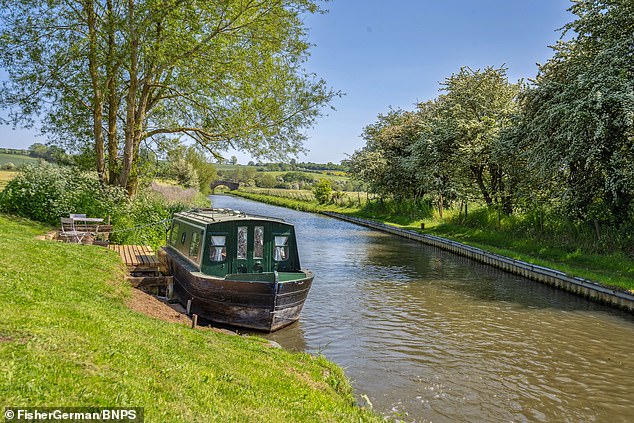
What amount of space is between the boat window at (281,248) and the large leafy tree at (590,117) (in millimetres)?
11927

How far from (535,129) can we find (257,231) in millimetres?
14208

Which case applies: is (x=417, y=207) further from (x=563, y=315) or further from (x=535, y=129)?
(x=563, y=315)

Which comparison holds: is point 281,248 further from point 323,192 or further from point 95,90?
point 323,192

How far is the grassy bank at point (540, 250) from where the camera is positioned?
16828 mm

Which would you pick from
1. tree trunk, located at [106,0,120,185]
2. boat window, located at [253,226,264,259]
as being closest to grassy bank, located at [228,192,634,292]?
boat window, located at [253,226,264,259]

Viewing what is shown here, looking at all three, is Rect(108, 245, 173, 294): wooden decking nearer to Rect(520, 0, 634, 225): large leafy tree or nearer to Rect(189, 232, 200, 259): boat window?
Rect(189, 232, 200, 259): boat window

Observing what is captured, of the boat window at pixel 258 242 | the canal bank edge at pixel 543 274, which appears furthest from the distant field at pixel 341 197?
the boat window at pixel 258 242

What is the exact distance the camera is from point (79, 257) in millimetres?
12234

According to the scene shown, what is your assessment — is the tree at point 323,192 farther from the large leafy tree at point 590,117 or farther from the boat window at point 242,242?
the boat window at point 242,242

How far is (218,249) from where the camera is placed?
1321cm

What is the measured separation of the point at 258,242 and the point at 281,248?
0.75 metres

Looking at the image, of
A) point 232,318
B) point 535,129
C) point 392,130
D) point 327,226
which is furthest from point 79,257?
point 392,130

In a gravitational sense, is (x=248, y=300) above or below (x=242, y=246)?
below

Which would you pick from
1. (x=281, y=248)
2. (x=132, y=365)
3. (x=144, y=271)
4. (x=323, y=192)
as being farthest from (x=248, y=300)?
(x=323, y=192)
